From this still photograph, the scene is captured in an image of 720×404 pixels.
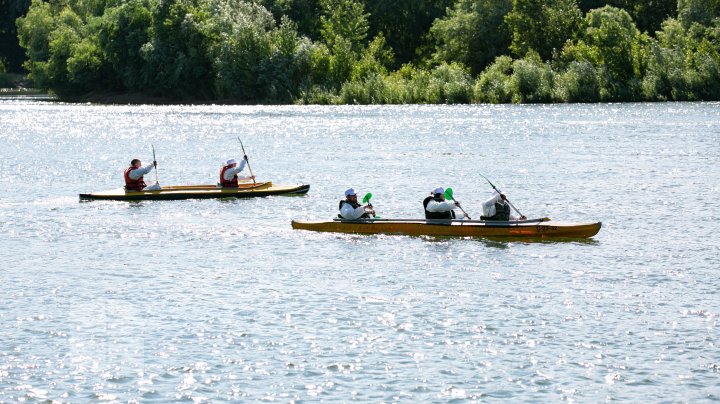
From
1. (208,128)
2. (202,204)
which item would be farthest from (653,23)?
(202,204)

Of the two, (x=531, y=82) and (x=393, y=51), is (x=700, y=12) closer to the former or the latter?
(x=531, y=82)

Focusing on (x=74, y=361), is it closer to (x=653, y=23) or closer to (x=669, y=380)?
(x=669, y=380)

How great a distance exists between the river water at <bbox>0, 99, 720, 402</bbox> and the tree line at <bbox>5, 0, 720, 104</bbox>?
38.7 metres

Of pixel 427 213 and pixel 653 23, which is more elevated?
pixel 653 23

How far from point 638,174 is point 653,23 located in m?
65.8

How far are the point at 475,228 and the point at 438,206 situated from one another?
3.92 feet

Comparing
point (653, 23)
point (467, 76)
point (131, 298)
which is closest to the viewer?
point (131, 298)

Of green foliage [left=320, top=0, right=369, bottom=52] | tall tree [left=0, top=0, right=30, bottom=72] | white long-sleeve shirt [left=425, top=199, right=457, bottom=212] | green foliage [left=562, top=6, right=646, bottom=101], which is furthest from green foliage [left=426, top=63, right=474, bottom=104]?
tall tree [left=0, top=0, right=30, bottom=72]

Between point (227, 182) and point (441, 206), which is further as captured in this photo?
point (227, 182)

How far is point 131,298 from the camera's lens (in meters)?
24.3

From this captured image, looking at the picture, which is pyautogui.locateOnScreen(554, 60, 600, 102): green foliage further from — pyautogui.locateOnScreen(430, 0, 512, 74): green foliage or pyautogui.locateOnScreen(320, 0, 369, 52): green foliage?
pyautogui.locateOnScreen(320, 0, 369, 52): green foliage

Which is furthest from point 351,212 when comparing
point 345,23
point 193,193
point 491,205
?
point 345,23

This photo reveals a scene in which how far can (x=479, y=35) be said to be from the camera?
106 metres

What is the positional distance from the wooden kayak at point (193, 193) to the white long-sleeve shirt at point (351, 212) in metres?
8.47
